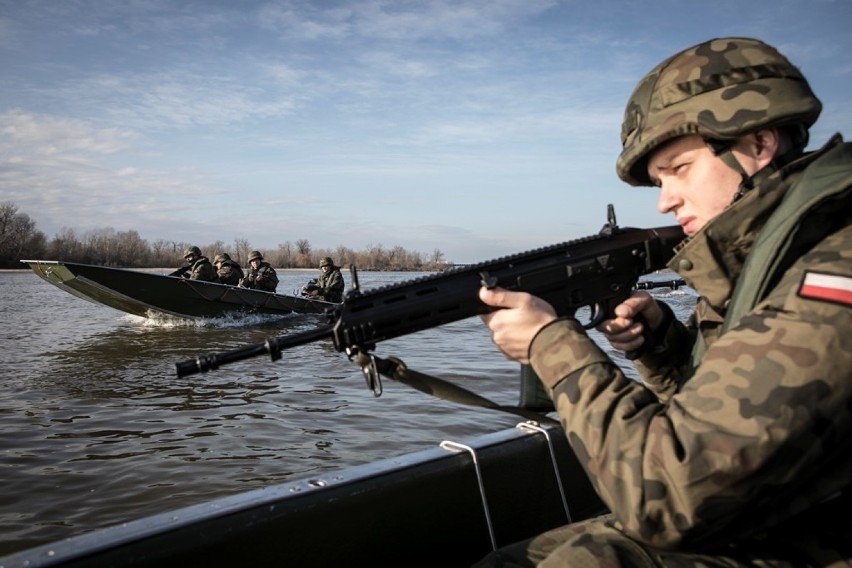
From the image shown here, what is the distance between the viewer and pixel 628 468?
1.56m

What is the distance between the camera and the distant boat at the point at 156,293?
16625 mm

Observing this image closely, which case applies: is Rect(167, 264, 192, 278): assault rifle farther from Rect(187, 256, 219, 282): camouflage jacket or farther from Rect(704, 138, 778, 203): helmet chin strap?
Rect(704, 138, 778, 203): helmet chin strap

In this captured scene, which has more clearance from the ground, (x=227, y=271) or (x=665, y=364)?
(x=227, y=271)

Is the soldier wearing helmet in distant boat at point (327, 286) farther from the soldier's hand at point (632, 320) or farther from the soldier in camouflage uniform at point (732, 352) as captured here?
the soldier in camouflage uniform at point (732, 352)

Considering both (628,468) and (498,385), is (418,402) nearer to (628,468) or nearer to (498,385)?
(498,385)

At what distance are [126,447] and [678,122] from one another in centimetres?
747

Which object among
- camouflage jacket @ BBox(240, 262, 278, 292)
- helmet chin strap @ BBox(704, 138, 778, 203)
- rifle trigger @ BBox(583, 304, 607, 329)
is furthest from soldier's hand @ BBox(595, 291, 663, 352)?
camouflage jacket @ BBox(240, 262, 278, 292)

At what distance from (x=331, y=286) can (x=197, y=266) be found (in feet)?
15.4

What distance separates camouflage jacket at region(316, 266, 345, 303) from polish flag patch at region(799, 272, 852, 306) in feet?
70.6

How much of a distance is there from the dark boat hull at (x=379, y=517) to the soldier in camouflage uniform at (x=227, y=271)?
18.8m

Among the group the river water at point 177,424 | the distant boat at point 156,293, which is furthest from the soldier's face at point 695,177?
the distant boat at point 156,293

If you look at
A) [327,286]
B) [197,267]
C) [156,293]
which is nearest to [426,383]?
[156,293]

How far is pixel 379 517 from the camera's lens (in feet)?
9.59

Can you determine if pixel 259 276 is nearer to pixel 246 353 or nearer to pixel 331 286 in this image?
pixel 331 286
